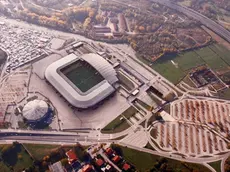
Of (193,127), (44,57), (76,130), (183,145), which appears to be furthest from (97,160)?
(44,57)

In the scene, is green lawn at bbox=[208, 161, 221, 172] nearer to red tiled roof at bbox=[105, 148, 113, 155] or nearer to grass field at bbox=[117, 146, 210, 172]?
grass field at bbox=[117, 146, 210, 172]

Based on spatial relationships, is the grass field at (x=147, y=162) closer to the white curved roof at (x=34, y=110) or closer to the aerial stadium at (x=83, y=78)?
the aerial stadium at (x=83, y=78)

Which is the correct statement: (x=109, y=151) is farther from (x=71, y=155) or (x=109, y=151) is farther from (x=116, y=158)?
(x=71, y=155)

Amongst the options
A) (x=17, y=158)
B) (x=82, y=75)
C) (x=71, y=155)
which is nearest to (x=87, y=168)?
(x=71, y=155)

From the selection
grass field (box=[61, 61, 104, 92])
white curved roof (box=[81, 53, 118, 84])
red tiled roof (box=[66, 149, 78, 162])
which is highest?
white curved roof (box=[81, 53, 118, 84])

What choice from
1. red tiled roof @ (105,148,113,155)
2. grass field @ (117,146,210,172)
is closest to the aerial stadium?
red tiled roof @ (105,148,113,155)
